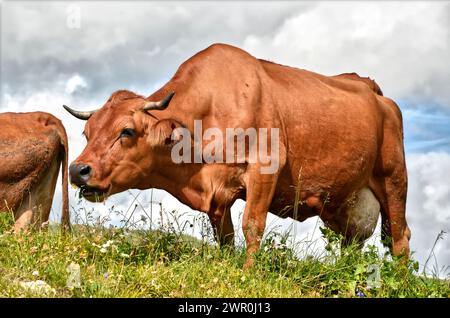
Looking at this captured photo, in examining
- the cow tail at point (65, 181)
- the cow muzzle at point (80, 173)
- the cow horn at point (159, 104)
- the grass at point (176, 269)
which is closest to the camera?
the grass at point (176, 269)

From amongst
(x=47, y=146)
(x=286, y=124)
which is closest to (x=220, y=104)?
(x=286, y=124)

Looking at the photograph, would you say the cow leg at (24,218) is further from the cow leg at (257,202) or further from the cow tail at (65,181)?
the cow leg at (257,202)

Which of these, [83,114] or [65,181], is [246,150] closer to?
[83,114]

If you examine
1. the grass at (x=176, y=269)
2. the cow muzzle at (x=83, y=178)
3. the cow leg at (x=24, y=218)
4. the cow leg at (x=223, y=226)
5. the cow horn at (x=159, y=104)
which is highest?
the cow horn at (x=159, y=104)

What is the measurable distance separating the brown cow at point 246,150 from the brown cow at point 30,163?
1.83 metres

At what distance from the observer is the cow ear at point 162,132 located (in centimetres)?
844

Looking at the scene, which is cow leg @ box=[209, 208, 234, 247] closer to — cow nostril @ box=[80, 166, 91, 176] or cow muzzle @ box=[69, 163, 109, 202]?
cow muzzle @ box=[69, 163, 109, 202]

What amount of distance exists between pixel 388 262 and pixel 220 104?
2609 millimetres

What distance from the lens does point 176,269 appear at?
7.43 m

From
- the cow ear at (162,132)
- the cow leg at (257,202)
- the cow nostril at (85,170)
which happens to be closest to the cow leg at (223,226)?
the cow leg at (257,202)

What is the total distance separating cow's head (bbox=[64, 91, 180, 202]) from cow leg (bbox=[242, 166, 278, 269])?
3.49ft

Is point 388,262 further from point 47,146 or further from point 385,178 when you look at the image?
point 47,146

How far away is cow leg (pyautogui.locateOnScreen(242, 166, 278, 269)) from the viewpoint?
8398 millimetres

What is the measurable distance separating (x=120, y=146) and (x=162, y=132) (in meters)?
0.51
